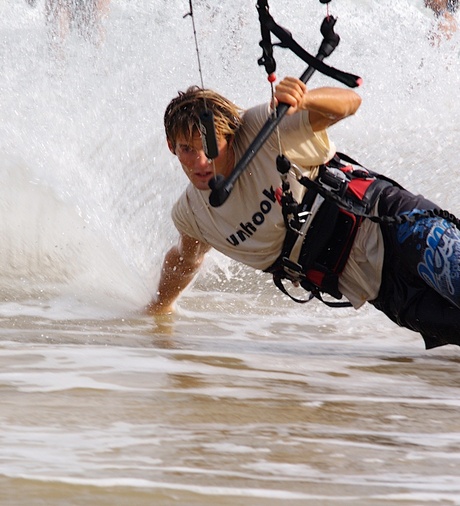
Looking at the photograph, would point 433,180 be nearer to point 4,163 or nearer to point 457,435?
point 4,163

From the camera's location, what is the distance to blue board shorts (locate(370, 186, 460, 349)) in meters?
3.51

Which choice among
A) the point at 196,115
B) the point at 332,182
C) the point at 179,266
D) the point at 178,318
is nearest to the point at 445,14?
the point at 178,318

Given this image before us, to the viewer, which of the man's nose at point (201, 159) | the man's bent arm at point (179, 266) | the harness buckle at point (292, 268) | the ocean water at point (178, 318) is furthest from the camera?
the man's bent arm at point (179, 266)

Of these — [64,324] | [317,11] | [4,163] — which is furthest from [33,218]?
[317,11]

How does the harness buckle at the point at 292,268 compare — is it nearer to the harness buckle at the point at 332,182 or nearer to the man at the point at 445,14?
the harness buckle at the point at 332,182

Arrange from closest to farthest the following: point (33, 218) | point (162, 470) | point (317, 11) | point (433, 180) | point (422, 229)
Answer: point (162, 470)
point (422, 229)
point (33, 218)
point (433, 180)
point (317, 11)

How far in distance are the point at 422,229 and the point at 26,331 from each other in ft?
5.28

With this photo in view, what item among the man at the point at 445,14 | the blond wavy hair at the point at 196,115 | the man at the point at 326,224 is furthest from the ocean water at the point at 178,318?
the blond wavy hair at the point at 196,115

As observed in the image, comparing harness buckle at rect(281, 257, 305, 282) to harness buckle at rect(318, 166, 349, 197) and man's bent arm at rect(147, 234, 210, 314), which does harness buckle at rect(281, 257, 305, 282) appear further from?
man's bent arm at rect(147, 234, 210, 314)

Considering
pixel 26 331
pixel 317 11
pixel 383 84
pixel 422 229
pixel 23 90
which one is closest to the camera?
pixel 422 229

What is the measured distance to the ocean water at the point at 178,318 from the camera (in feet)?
7.83

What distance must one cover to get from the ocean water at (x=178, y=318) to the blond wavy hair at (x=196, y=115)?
80 centimetres

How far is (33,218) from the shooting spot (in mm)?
5902

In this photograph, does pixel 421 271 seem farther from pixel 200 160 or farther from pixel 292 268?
pixel 200 160
